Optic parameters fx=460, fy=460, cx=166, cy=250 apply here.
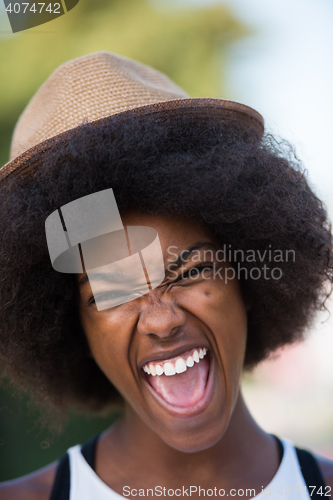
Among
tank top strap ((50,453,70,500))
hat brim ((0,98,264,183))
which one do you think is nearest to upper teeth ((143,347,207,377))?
tank top strap ((50,453,70,500))

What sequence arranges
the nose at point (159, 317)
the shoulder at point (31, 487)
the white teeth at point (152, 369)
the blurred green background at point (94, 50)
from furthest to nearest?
the blurred green background at point (94, 50), the shoulder at point (31, 487), the white teeth at point (152, 369), the nose at point (159, 317)

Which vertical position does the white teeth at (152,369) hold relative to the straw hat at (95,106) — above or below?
below

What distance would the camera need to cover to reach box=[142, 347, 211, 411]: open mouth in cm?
155

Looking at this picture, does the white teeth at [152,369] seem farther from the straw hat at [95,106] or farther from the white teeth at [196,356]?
the straw hat at [95,106]

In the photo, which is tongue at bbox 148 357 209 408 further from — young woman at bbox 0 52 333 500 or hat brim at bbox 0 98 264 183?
hat brim at bbox 0 98 264 183

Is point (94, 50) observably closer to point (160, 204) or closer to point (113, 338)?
point (160, 204)

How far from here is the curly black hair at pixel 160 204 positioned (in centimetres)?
149

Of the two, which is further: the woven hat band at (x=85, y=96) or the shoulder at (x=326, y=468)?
the shoulder at (x=326, y=468)

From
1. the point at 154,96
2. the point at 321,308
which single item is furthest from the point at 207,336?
the point at 154,96

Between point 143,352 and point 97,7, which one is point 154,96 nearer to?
point 143,352

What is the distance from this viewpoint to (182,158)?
1499 millimetres

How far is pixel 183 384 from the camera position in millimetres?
1599

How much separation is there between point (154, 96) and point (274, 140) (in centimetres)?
49

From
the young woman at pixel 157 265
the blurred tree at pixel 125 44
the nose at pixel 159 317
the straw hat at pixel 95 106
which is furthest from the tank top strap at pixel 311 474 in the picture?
the blurred tree at pixel 125 44
